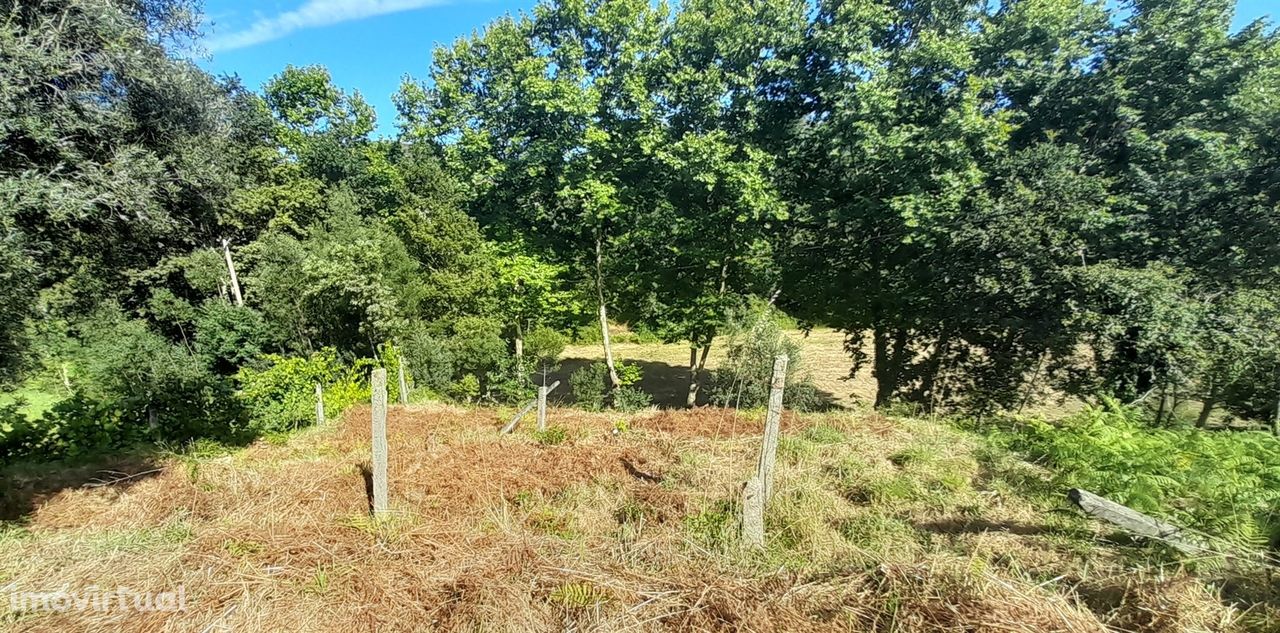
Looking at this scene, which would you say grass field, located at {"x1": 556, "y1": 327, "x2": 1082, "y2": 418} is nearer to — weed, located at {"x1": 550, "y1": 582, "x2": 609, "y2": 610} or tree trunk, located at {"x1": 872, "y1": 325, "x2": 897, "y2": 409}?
tree trunk, located at {"x1": 872, "y1": 325, "x2": 897, "y2": 409}

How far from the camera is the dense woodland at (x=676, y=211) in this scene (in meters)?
6.18

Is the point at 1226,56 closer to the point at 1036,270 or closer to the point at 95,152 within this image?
the point at 1036,270

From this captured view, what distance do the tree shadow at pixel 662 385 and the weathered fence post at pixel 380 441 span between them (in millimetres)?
9465

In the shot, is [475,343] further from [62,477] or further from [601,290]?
[62,477]

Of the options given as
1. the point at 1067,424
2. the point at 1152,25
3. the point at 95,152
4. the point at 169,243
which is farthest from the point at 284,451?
the point at 1152,25

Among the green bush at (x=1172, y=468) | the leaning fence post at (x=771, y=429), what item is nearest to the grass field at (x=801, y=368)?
the green bush at (x=1172, y=468)

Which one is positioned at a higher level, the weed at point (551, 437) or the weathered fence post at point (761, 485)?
the weathered fence post at point (761, 485)

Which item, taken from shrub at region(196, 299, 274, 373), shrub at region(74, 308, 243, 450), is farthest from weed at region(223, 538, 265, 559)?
shrub at region(196, 299, 274, 373)

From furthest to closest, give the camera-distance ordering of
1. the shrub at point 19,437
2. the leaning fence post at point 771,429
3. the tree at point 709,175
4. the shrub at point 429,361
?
the shrub at point 429,361 < the tree at point 709,175 < the shrub at point 19,437 < the leaning fence post at point 771,429

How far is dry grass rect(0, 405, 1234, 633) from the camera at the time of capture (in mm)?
3248

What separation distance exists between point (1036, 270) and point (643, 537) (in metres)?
9.58

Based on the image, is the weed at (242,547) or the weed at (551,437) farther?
the weed at (551,437)

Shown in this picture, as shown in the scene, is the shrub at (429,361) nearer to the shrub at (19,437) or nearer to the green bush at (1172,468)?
the shrub at (19,437)

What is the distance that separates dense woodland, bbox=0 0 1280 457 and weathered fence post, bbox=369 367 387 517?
3.14m
